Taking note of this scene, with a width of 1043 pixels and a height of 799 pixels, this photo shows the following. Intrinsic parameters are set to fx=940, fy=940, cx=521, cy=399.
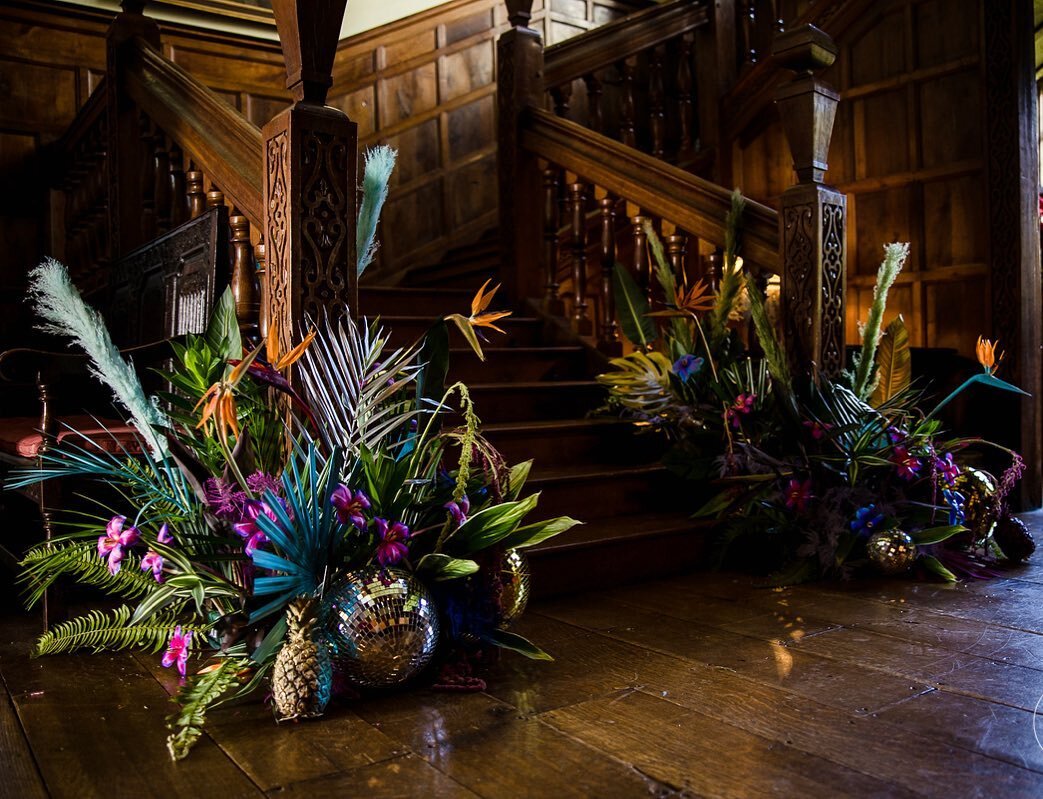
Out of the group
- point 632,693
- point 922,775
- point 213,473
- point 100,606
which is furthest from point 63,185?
point 922,775

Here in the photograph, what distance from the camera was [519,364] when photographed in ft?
12.0

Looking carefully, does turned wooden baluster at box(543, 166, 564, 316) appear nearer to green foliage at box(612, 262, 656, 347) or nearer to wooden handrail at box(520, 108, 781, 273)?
wooden handrail at box(520, 108, 781, 273)

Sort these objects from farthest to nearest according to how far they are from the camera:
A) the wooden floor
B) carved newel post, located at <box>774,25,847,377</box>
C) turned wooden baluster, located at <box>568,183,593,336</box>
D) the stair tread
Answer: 1. turned wooden baluster, located at <box>568,183,593,336</box>
2. carved newel post, located at <box>774,25,847,377</box>
3. the stair tread
4. the wooden floor

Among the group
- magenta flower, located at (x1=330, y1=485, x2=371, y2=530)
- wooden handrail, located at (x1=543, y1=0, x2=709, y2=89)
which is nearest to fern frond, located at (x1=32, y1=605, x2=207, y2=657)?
magenta flower, located at (x1=330, y1=485, x2=371, y2=530)

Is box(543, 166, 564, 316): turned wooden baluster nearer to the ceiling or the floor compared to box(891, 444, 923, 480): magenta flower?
nearer to the ceiling

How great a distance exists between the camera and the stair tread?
8.20 ft

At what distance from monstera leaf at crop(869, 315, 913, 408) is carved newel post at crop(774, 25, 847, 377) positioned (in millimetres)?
145

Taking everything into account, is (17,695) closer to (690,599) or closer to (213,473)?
(213,473)

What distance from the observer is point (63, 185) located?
4.69 meters

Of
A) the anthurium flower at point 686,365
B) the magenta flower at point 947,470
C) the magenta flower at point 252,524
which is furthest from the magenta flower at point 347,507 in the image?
the magenta flower at point 947,470

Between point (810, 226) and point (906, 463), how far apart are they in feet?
2.68

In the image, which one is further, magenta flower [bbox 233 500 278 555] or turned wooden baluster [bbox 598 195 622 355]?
turned wooden baluster [bbox 598 195 622 355]

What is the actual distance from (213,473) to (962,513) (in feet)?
6.63

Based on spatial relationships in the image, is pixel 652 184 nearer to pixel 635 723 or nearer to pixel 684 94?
pixel 684 94
